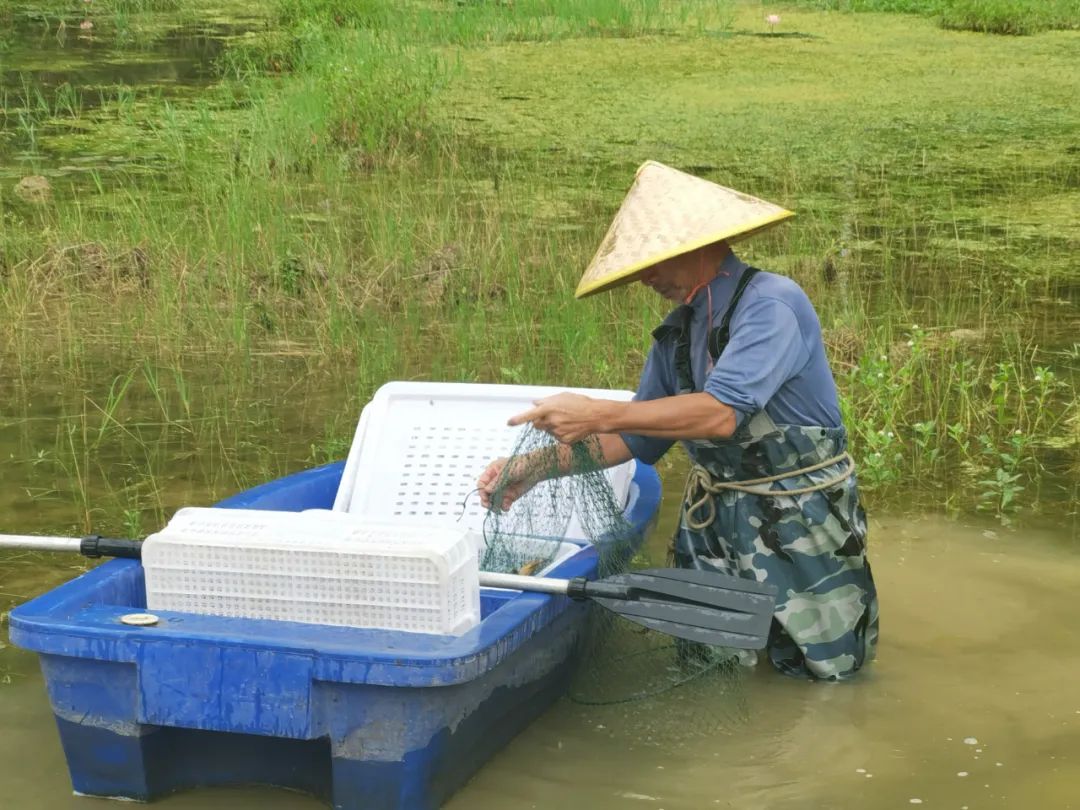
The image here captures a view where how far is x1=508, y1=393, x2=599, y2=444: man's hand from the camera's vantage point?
3.02m

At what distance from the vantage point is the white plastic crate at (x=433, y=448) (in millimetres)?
3883

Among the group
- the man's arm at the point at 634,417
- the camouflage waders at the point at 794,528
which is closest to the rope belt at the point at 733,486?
the camouflage waders at the point at 794,528

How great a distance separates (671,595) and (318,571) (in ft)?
2.23

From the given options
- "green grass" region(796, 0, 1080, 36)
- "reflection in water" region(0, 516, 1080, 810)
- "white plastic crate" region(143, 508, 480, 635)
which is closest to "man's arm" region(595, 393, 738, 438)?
"white plastic crate" region(143, 508, 480, 635)

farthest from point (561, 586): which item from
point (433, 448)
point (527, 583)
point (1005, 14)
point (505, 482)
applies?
point (1005, 14)

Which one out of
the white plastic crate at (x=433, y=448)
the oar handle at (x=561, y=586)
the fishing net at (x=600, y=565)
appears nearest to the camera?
the oar handle at (x=561, y=586)

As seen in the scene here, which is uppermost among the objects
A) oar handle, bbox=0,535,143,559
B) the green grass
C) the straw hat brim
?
the green grass

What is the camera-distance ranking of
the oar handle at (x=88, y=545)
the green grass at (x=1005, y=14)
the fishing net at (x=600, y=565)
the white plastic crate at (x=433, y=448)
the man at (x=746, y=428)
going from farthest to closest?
1. the green grass at (x=1005, y=14)
2. the white plastic crate at (x=433, y=448)
3. the fishing net at (x=600, y=565)
4. the man at (x=746, y=428)
5. the oar handle at (x=88, y=545)

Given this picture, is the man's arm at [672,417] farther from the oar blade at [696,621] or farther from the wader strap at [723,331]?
the oar blade at [696,621]

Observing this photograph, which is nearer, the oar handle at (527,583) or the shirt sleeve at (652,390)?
the oar handle at (527,583)

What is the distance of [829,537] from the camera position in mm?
3336

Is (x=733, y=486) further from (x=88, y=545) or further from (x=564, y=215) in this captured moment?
(x=564, y=215)

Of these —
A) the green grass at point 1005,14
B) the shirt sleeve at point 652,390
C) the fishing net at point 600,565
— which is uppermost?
the green grass at point 1005,14

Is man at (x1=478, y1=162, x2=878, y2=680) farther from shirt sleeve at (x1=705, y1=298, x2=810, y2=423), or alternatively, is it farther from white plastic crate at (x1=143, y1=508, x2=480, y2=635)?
white plastic crate at (x1=143, y1=508, x2=480, y2=635)
